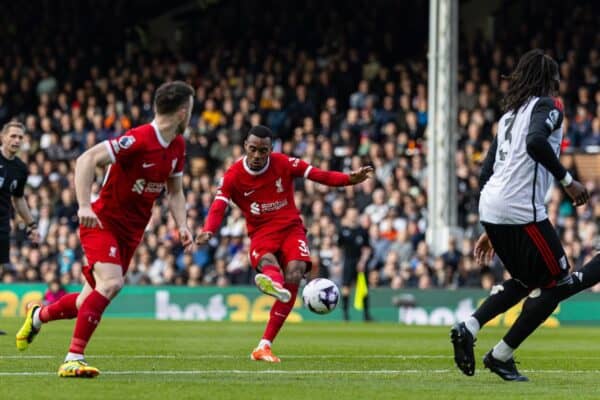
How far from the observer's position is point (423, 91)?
2892 centimetres

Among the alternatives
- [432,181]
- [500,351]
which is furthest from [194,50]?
[500,351]

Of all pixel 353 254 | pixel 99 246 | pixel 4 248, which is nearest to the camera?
pixel 99 246

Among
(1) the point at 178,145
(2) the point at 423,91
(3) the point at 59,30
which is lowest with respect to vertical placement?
(1) the point at 178,145

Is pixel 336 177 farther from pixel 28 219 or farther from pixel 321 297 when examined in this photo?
pixel 28 219

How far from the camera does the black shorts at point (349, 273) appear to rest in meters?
24.8

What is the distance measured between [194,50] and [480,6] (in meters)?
6.81

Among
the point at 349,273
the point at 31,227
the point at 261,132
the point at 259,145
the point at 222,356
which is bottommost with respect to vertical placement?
the point at 222,356

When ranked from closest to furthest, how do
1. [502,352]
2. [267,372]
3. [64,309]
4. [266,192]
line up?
1. [502,352]
2. [267,372]
3. [64,309]
4. [266,192]

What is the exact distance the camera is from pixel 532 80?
380 inches

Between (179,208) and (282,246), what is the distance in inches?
92.2

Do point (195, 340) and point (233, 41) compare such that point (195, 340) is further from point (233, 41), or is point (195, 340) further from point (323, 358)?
point (233, 41)

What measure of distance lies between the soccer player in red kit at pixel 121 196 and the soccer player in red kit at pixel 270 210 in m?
2.05

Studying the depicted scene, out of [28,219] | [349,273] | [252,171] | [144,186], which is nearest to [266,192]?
[252,171]

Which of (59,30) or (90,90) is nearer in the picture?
(90,90)
